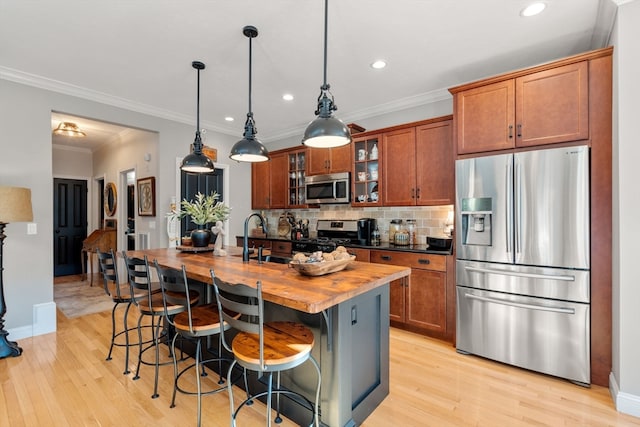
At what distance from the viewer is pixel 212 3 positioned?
2.17 m

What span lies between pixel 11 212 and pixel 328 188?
339cm

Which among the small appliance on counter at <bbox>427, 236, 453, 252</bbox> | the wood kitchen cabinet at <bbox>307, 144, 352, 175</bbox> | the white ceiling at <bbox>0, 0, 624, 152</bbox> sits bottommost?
the small appliance on counter at <bbox>427, 236, 453, 252</bbox>

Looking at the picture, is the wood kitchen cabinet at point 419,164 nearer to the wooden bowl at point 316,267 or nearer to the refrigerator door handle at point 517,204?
the refrigerator door handle at point 517,204

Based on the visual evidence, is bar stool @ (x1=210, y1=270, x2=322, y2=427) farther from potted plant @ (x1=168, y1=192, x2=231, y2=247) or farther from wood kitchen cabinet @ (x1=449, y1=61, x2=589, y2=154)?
wood kitchen cabinet @ (x1=449, y1=61, x2=589, y2=154)

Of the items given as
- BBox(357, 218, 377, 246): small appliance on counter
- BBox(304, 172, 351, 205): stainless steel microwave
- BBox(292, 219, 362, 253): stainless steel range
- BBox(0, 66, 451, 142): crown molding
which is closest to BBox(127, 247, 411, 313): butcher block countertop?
BBox(292, 219, 362, 253): stainless steel range

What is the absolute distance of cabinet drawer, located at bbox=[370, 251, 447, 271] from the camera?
318 cm

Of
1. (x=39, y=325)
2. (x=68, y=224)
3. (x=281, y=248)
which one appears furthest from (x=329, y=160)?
(x=68, y=224)

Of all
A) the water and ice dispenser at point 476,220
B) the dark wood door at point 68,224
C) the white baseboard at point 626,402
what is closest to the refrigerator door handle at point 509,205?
the water and ice dispenser at point 476,220

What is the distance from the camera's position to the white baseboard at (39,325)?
10.7ft

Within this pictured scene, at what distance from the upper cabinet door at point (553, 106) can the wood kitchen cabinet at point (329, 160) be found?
6.95 ft

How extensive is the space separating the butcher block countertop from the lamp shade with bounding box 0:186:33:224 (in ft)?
4.91

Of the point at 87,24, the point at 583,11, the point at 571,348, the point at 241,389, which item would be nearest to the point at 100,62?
the point at 87,24

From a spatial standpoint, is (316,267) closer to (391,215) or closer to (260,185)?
(391,215)

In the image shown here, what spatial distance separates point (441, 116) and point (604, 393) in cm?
286
